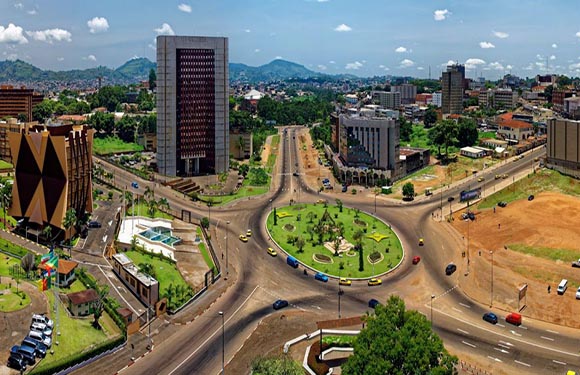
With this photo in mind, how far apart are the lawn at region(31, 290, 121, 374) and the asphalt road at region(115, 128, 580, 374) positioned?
5899mm

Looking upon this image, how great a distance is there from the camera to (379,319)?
162 feet

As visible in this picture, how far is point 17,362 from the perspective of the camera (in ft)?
171

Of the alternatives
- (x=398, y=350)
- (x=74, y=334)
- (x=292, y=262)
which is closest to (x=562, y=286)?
(x=292, y=262)

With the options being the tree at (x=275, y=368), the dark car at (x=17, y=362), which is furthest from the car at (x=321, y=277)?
the dark car at (x=17, y=362)

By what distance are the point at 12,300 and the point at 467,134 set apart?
145 m

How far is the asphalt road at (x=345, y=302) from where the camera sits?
197ft

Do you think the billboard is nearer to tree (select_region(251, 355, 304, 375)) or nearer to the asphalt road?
the asphalt road

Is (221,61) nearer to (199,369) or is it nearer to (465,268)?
(465,268)

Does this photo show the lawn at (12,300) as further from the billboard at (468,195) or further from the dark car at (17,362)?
the billboard at (468,195)

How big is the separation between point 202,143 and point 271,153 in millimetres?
46081

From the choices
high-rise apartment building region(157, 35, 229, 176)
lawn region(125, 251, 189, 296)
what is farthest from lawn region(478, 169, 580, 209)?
high-rise apartment building region(157, 35, 229, 176)

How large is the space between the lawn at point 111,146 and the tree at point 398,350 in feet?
444

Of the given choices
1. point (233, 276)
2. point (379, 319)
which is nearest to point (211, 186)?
point (233, 276)

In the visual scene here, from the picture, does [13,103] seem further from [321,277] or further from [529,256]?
[529,256]
